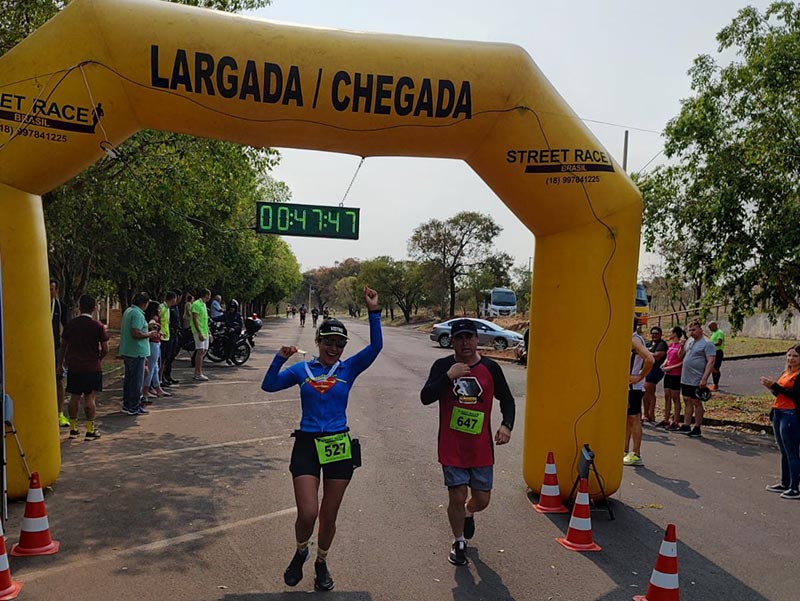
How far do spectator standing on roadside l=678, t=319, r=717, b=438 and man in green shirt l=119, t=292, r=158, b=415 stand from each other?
8.72 metres

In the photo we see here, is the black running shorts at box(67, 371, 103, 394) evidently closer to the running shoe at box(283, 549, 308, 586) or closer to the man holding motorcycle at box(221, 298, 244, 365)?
the running shoe at box(283, 549, 308, 586)

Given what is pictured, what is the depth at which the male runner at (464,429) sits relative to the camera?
502 cm

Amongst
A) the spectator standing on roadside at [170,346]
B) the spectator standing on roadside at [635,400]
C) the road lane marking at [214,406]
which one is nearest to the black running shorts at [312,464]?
the spectator standing on roadside at [635,400]

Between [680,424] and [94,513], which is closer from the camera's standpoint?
[94,513]

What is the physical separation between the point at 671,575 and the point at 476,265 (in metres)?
55.9

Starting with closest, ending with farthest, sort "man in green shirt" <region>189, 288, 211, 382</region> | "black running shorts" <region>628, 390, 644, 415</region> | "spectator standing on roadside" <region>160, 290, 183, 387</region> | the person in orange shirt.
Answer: the person in orange shirt < "black running shorts" <region>628, 390, 644, 415</region> < "spectator standing on roadside" <region>160, 290, 183, 387</region> < "man in green shirt" <region>189, 288, 211, 382</region>

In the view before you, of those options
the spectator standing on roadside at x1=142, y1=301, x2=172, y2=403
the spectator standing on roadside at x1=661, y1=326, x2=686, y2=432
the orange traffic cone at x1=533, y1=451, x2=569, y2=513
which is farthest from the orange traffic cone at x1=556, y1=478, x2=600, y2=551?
the spectator standing on roadside at x1=142, y1=301, x2=172, y2=403

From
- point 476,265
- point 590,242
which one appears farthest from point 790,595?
point 476,265

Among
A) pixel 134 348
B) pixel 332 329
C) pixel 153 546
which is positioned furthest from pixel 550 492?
pixel 134 348

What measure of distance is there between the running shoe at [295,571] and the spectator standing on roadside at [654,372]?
797 centimetres

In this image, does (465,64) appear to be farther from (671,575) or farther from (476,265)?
(476,265)

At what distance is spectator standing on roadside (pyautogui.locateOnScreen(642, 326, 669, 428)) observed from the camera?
11.0 m

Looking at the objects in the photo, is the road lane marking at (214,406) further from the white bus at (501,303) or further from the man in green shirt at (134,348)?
the white bus at (501,303)

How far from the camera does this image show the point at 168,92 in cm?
573
